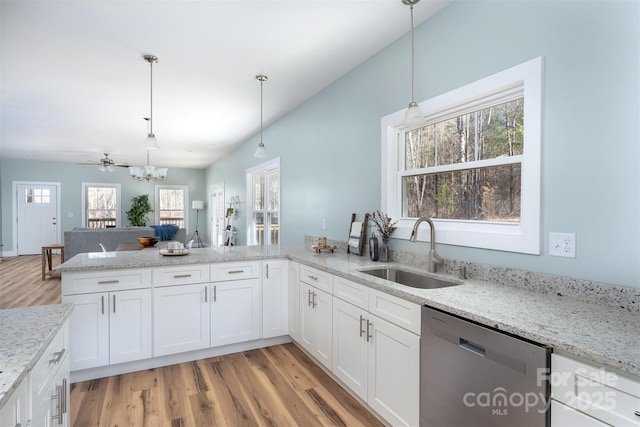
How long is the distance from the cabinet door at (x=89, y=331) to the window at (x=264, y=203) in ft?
9.37

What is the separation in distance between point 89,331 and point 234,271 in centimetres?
110

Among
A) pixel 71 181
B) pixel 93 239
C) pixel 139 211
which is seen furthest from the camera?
pixel 139 211

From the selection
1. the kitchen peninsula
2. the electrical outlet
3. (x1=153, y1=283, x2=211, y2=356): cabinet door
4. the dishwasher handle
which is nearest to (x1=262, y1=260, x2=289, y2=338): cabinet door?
the kitchen peninsula

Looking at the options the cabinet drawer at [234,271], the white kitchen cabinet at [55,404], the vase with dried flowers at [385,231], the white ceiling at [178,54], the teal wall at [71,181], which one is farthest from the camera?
the teal wall at [71,181]

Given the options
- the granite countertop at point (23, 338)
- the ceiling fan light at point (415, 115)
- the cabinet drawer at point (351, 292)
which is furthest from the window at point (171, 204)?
the ceiling fan light at point (415, 115)

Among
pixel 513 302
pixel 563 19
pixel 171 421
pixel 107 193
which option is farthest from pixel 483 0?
pixel 107 193

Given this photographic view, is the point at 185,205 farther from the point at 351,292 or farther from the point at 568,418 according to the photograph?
the point at 568,418

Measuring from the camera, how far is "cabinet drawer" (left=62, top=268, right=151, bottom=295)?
7.88ft

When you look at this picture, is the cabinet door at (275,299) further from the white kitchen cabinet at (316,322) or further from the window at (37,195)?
the window at (37,195)

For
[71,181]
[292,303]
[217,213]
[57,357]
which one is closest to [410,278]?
[292,303]

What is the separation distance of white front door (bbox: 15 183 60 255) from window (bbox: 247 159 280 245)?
21.4ft

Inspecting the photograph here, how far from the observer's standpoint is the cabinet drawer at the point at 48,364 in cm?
99

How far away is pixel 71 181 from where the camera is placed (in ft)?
30.9

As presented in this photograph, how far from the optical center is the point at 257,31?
256 cm
